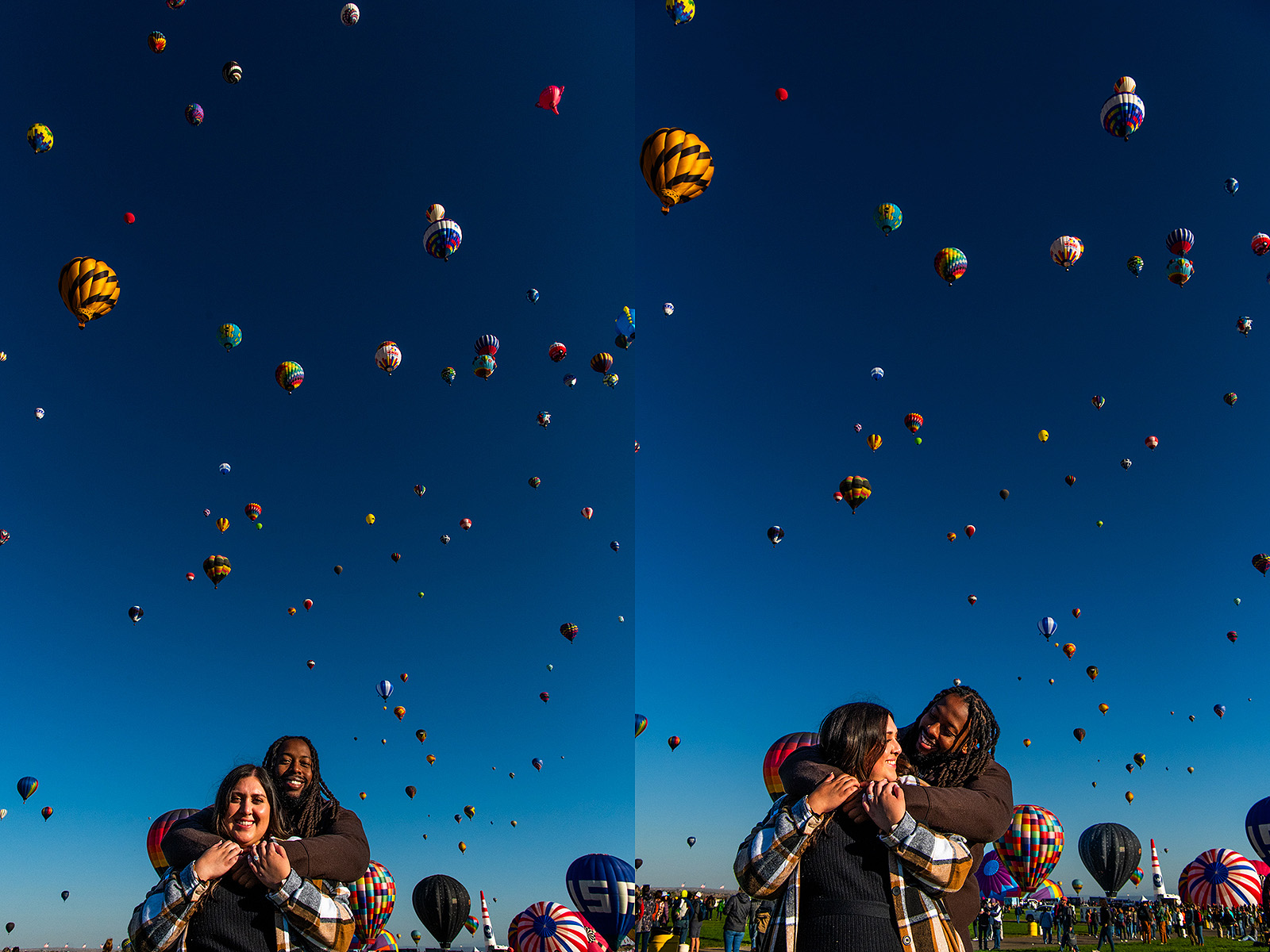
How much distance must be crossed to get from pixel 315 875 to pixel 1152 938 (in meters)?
34.6

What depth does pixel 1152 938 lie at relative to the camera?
1158 inches

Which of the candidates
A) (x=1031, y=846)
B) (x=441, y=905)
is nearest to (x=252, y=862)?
(x=1031, y=846)

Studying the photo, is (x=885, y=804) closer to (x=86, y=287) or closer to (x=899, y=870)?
(x=899, y=870)

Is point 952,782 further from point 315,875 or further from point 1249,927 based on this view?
point 1249,927

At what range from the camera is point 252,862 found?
8.92ft

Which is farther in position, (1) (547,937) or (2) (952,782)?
(1) (547,937)

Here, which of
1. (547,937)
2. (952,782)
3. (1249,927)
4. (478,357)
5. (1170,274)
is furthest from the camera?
(1249,927)

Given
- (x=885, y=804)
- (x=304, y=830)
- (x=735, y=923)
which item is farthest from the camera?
(x=735, y=923)

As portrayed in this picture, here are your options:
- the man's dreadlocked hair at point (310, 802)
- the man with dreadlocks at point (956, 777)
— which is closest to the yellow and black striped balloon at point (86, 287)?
the man's dreadlocked hair at point (310, 802)

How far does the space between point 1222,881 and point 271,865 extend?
24.2 metres

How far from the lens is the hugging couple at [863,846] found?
2422 millimetres

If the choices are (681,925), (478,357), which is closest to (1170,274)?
(478,357)

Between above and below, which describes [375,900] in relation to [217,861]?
above

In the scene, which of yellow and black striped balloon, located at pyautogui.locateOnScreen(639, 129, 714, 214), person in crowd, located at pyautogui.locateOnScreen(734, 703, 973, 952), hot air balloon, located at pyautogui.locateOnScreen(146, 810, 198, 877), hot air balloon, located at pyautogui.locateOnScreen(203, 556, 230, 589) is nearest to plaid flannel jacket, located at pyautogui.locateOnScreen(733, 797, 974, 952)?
person in crowd, located at pyautogui.locateOnScreen(734, 703, 973, 952)
